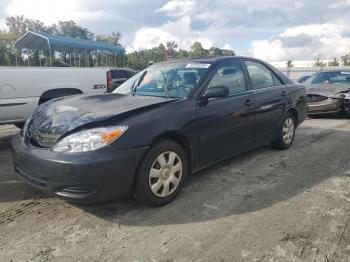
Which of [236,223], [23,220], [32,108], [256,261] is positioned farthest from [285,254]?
[32,108]

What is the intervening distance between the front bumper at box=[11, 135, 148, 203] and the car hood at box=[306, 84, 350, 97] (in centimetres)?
767

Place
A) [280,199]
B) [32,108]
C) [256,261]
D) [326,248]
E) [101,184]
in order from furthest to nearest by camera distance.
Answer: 1. [32,108]
2. [280,199]
3. [101,184]
4. [326,248]
5. [256,261]

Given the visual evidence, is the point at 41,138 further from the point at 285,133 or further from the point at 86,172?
the point at 285,133

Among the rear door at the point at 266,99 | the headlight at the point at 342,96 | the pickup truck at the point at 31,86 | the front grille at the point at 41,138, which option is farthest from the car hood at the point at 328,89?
the front grille at the point at 41,138

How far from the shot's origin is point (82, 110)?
12.2ft

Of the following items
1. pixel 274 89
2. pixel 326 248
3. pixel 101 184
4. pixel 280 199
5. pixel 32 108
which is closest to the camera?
pixel 326 248

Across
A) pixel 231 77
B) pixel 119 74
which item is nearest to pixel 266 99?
pixel 231 77

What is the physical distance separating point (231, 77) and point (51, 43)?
62.7ft

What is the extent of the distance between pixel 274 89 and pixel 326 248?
3.12 meters

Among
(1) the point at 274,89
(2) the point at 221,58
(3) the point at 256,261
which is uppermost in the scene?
(2) the point at 221,58

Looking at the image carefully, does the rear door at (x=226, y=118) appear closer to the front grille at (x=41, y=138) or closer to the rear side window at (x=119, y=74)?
the front grille at (x=41, y=138)

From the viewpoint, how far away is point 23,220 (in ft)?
11.2

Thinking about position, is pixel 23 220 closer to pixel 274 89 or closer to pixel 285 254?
pixel 285 254

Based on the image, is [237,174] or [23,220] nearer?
[23,220]
